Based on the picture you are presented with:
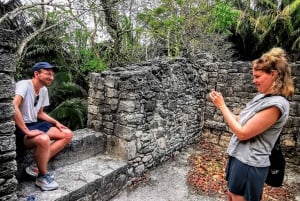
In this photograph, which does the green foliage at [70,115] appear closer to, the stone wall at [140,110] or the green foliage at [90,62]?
the stone wall at [140,110]

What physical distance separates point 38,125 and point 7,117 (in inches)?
34.6

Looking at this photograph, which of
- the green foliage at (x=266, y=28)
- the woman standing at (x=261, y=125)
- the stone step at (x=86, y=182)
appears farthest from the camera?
the green foliage at (x=266, y=28)

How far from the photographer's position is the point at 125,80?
412 centimetres

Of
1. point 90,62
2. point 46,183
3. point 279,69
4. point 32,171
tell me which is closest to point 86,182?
point 46,183

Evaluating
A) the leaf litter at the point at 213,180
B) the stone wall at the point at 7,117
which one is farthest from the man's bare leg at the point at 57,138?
the leaf litter at the point at 213,180

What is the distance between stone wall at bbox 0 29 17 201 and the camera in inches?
85.6

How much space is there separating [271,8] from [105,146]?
775 cm

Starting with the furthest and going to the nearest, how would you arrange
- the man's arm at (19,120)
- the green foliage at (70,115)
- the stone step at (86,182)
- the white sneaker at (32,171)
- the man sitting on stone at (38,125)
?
the green foliage at (70,115)
the white sneaker at (32,171)
the stone step at (86,182)
the man sitting on stone at (38,125)
the man's arm at (19,120)

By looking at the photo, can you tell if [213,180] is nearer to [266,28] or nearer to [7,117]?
[7,117]

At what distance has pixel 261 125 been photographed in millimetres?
1865

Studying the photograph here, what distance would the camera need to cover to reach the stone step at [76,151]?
312cm

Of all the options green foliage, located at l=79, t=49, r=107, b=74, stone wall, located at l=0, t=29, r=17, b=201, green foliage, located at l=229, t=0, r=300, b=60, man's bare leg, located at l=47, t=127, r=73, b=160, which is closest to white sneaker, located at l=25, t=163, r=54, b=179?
man's bare leg, located at l=47, t=127, r=73, b=160

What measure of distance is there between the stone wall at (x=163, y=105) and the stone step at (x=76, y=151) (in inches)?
7.1

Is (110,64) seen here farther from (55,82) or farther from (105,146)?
(105,146)
